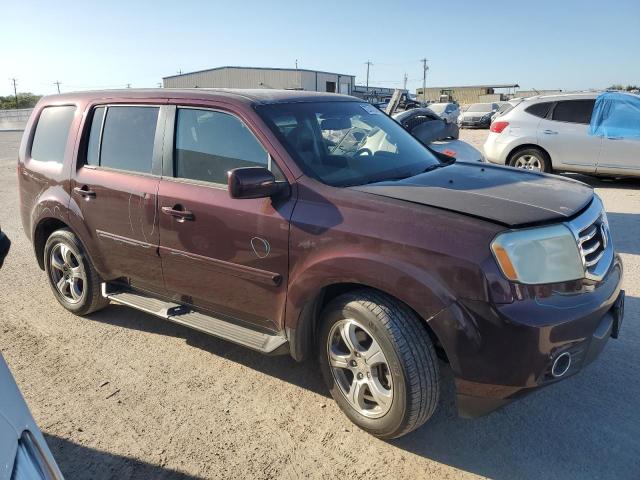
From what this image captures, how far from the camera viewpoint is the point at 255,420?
10.4 ft

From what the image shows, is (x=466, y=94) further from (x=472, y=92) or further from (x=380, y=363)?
(x=380, y=363)

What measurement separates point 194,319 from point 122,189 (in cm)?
113

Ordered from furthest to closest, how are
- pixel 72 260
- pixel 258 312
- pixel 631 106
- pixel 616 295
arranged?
pixel 631 106, pixel 72 260, pixel 258 312, pixel 616 295

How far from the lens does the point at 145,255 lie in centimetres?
388

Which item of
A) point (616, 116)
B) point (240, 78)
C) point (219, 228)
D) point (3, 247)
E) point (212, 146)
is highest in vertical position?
point (240, 78)

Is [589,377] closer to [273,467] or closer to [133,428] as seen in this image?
[273,467]

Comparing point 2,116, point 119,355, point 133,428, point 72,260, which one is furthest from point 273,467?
point 2,116

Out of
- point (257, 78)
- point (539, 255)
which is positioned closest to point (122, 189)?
point (539, 255)

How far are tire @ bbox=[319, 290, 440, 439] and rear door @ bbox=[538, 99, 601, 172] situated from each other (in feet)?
27.2

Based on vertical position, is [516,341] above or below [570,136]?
below

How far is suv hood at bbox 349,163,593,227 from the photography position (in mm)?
2641

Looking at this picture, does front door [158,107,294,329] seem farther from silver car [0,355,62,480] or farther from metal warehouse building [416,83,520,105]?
metal warehouse building [416,83,520,105]

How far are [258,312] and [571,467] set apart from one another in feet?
6.29

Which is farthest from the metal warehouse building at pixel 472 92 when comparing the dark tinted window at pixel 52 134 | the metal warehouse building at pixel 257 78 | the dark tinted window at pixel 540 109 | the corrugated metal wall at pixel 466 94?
the dark tinted window at pixel 52 134
